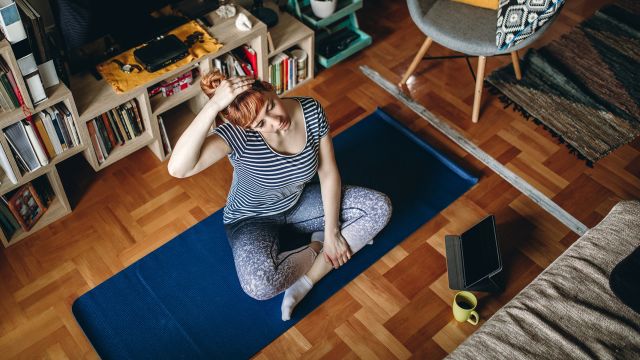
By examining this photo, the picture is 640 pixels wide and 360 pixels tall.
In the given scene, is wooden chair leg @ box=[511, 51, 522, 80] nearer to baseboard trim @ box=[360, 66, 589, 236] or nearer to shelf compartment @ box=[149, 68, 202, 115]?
baseboard trim @ box=[360, 66, 589, 236]

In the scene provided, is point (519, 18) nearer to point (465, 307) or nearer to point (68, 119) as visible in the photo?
point (465, 307)

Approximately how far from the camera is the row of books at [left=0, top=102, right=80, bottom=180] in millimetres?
2199

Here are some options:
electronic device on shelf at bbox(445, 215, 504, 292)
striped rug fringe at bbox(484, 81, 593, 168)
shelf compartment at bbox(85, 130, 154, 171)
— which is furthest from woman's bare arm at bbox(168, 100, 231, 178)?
striped rug fringe at bbox(484, 81, 593, 168)

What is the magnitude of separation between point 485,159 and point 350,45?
912 millimetres

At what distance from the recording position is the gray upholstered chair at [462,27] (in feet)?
8.74

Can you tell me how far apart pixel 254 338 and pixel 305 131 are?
774mm

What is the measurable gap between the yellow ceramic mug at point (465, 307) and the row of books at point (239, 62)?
132 cm

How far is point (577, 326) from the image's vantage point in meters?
1.86

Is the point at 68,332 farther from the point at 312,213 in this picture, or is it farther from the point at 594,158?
the point at 594,158

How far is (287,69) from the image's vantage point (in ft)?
9.64

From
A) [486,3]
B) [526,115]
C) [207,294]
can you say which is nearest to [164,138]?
[207,294]

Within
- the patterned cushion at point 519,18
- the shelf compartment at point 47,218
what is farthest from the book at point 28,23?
the patterned cushion at point 519,18

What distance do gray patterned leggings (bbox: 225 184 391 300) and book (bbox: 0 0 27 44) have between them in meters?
0.93

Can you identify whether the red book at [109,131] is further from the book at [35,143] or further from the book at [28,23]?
the book at [28,23]
